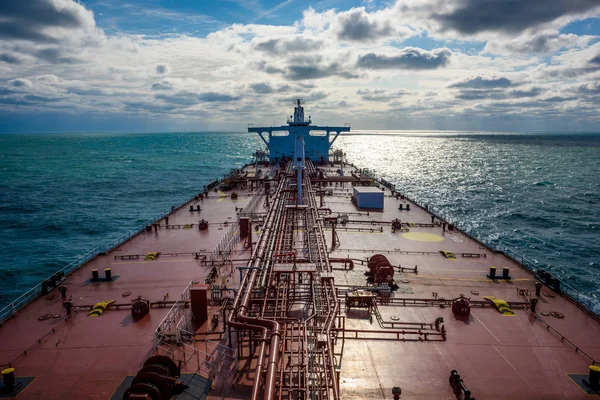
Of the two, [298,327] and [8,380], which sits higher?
[298,327]

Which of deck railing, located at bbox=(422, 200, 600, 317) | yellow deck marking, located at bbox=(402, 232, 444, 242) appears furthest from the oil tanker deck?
yellow deck marking, located at bbox=(402, 232, 444, 242)

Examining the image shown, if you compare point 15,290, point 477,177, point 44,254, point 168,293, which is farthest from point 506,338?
point 477,177

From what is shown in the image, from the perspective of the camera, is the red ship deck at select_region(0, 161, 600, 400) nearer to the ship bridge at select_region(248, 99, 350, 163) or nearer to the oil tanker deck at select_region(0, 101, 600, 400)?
the oil tanker deck at select_region(0, 101, 600, 400)

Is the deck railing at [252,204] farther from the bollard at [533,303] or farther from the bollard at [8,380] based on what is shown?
the bollard at [533,303]

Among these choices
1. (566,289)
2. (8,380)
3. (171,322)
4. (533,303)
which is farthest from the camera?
(566,289)

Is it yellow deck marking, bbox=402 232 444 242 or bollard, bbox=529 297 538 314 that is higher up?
yellow deck marking, bbox=402 232 444 242

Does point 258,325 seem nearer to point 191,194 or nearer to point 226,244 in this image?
point 226,244

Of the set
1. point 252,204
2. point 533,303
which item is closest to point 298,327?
point 533,303
